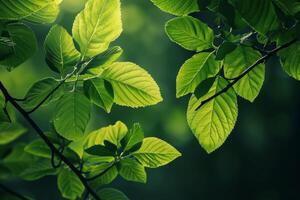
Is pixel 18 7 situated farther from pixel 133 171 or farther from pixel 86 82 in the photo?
pixel 133 171

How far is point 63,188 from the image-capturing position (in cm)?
77

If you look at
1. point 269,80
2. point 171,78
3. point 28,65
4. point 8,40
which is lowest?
point 269,80

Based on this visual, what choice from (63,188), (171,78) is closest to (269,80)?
(171,78)

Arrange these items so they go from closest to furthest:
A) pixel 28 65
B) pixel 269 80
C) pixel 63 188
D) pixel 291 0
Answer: pixel 291 0, pixel 63 188, pixel 28 65, pixel 269 80

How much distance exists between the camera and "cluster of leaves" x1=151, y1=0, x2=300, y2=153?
53 cm

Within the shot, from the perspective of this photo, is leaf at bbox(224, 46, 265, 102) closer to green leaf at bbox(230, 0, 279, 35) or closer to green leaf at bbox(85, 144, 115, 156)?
green leaf at bbox(230, 0, 279, 35)

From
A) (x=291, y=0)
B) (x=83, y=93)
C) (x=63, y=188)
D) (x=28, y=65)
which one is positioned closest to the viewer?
(x=291, y=0)

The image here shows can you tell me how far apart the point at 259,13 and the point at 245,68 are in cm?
12

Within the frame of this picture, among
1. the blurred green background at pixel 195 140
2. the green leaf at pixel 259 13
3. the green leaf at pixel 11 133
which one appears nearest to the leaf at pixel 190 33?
the green leaf at pixel 259 13

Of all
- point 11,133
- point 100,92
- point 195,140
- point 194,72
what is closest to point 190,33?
point 194,72

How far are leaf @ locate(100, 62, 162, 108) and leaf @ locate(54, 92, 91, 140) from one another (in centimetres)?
5

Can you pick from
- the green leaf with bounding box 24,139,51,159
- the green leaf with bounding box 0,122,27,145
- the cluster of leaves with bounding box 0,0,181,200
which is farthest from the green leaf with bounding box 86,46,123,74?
the green leaf with bounding box 0,122,27,145

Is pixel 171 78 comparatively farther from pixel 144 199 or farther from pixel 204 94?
pixel 204 94

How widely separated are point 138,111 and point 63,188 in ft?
26.2
